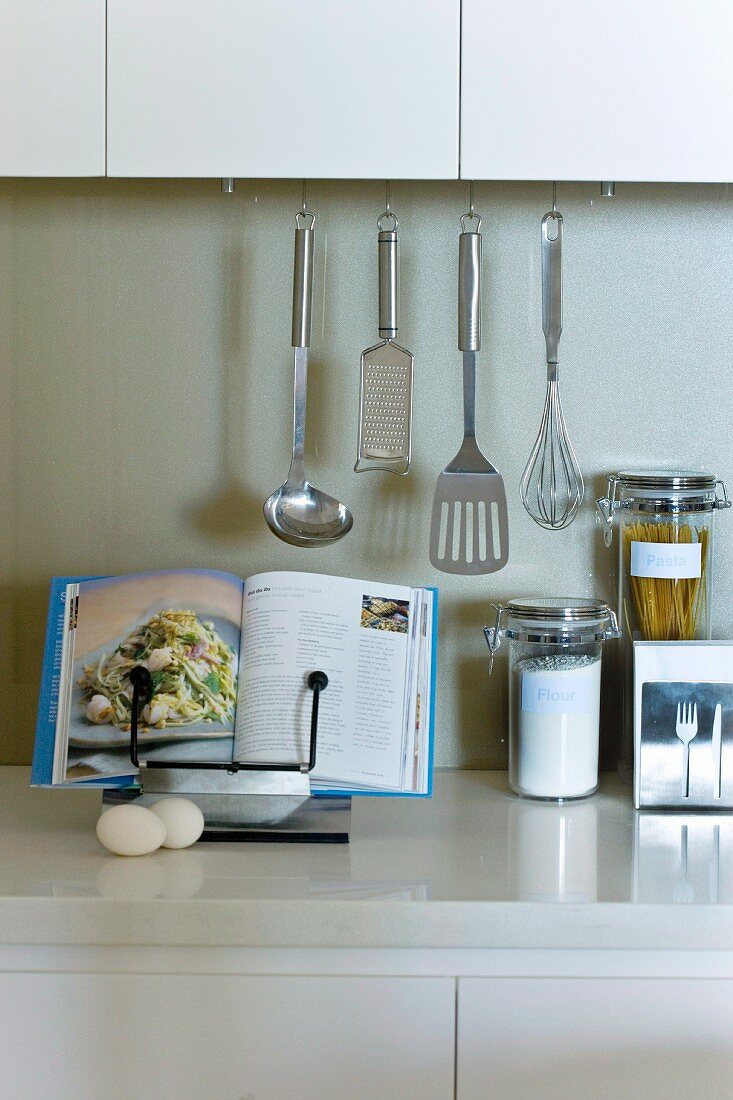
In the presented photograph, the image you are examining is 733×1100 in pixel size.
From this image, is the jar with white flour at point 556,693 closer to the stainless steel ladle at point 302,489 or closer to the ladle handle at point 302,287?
the stainless steel ladle at point 302,489

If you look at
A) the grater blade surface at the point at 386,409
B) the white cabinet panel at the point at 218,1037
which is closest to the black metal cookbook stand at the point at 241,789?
the white cabinet panel at the point at 218,1037

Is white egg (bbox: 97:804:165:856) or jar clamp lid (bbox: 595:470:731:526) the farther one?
jar clamp lid (bbox: 595:470:731:526)

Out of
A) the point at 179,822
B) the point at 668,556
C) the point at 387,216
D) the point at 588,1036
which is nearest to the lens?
the point at 588,1036

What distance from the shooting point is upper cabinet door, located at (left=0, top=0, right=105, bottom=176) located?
1234 mm

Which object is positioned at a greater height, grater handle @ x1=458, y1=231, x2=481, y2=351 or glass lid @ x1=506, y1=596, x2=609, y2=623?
grater handle @ x1=458, y1=231, x2=481, y2=351

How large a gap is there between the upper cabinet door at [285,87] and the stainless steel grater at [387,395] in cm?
18

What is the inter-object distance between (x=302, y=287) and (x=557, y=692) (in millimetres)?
563

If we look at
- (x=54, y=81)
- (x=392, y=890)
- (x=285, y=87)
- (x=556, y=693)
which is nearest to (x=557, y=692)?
(x=556, y=693)

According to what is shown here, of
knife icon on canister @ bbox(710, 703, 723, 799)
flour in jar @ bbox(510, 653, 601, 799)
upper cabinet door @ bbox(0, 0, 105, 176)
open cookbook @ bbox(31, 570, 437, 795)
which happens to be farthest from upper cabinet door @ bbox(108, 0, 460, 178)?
knife icon on canister @ bbox(710, 703, 723, 799)

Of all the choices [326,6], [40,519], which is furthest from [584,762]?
[326,6]

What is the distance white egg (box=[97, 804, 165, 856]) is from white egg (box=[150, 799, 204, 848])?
0.05 feet

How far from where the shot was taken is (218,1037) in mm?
1046

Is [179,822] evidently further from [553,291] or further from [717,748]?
[553,291]

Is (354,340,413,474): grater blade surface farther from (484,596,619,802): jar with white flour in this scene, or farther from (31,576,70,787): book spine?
(31,576,70,787): book spine
